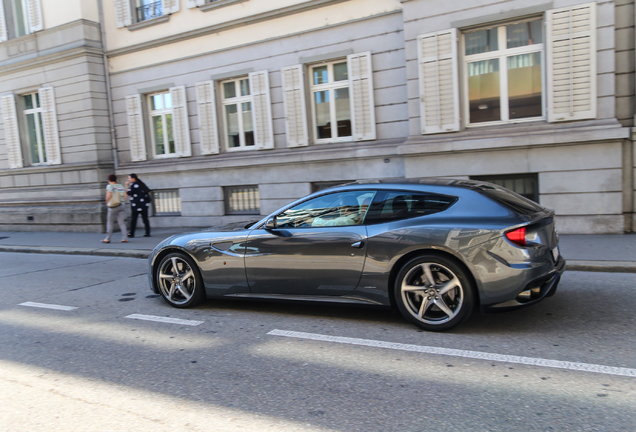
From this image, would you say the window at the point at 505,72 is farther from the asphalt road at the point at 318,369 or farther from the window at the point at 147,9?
the window at the point at 147,9

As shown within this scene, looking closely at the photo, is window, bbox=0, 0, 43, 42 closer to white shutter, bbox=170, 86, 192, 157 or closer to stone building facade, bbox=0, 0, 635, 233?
stone building facade, bbox=0, 0, 635, 233

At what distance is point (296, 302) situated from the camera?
17.2 ft

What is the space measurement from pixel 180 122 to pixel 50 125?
5.08 metres

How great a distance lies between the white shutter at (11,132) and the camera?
1745cm

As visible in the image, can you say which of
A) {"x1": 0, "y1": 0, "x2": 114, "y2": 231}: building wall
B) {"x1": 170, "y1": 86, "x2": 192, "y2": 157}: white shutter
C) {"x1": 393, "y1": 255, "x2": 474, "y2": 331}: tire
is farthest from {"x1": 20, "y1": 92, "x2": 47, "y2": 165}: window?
→ {"x1": 393, "y1": 255, "x2": 474, "y2": 331}: tire

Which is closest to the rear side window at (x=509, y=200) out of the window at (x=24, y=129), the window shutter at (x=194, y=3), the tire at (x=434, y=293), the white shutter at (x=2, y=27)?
the tire at (x=434, y=293)

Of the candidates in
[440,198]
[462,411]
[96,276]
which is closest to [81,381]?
[462,411]

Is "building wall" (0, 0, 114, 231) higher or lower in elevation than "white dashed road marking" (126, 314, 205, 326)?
higher

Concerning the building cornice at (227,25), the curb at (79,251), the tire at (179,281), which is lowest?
the curb at (79,251)

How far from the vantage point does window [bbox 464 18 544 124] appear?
10219mm

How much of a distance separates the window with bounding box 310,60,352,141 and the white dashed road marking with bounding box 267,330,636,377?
8.51 metres

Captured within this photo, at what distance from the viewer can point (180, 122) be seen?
14781mm

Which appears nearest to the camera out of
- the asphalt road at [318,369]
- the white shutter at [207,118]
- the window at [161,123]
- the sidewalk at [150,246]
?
the asphalt road at [318,369]

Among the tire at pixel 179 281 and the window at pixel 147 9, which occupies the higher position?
the window at pixel 147 9
